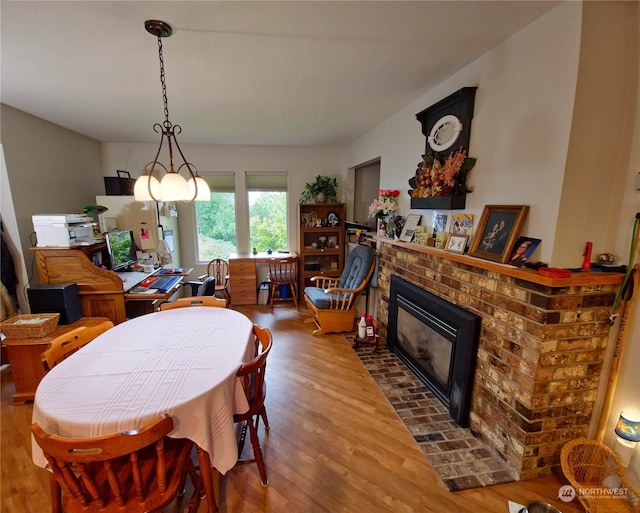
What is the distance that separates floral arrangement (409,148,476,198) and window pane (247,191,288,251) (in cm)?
290

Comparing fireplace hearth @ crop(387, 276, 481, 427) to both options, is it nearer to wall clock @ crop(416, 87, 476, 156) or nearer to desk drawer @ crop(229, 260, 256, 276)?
wall clock @ crop(416, 87, 476, 156)

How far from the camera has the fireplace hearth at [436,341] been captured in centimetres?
198

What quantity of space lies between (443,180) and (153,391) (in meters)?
2.22

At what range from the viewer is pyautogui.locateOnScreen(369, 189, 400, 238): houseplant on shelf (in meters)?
3.07

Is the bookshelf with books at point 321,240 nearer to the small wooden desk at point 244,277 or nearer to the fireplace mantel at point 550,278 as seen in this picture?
the small wooden desk at point 244,277

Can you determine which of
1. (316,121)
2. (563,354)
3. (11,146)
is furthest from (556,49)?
(11,146)

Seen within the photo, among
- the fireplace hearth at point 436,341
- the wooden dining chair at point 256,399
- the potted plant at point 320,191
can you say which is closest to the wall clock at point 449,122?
the fireplace hearth at point 436,341

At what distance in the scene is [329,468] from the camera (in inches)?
68.8

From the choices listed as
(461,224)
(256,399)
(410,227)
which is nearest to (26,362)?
(256,399)

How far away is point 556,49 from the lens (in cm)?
144

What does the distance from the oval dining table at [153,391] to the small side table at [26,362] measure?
105 centimetres

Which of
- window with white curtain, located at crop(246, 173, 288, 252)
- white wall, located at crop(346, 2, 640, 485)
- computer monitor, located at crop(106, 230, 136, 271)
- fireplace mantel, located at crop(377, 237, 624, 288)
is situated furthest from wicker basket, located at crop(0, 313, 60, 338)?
white wall, located at crop(346, 2, 640, 485)

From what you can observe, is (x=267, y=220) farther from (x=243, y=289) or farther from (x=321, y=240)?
(x=243, y=289)

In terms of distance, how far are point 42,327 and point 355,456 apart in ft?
8.50
